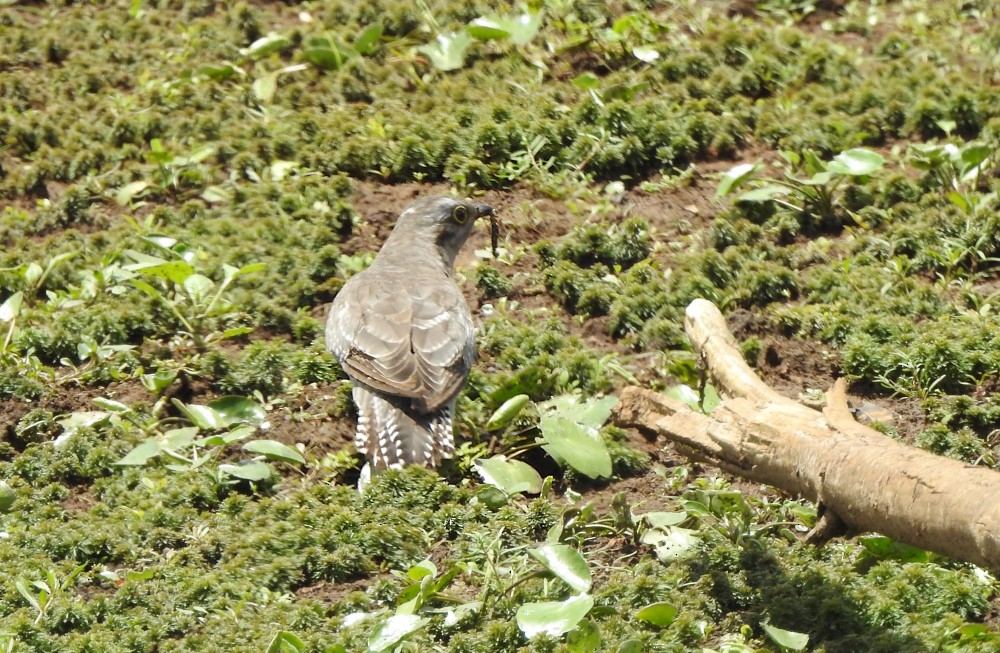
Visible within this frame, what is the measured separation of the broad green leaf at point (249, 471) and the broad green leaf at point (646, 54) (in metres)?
5.80

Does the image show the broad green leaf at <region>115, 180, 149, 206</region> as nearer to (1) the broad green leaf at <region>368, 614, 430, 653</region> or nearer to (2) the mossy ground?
(2) the mossy ground

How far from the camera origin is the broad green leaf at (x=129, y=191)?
33.7 ft

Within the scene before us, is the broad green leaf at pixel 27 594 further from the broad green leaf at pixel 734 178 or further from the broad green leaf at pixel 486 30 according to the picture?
the broad green leaf at pixel 486 30

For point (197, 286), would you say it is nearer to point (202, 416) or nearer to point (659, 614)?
point (202, 416)

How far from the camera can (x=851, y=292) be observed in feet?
28.8

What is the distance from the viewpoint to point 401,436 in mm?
7328

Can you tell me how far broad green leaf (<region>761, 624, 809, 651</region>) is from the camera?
5.62 metres

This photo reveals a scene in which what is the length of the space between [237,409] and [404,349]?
3.48ft

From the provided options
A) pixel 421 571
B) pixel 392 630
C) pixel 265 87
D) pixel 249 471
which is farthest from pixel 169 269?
pixel 265 87

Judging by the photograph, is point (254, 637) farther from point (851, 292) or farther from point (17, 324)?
point (851, 292)

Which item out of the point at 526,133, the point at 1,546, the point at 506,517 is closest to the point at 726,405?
the point at 506,517

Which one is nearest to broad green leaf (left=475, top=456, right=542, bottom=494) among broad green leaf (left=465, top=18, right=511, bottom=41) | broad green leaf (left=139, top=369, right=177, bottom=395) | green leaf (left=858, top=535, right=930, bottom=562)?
Answer: green leaf (left=858, top=535, right=930, bottom=562)

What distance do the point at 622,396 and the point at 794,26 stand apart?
21.4 ft

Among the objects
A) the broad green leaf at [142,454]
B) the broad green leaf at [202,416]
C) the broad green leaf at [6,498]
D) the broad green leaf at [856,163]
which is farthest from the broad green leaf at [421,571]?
the broad green leaf at [856,163]
